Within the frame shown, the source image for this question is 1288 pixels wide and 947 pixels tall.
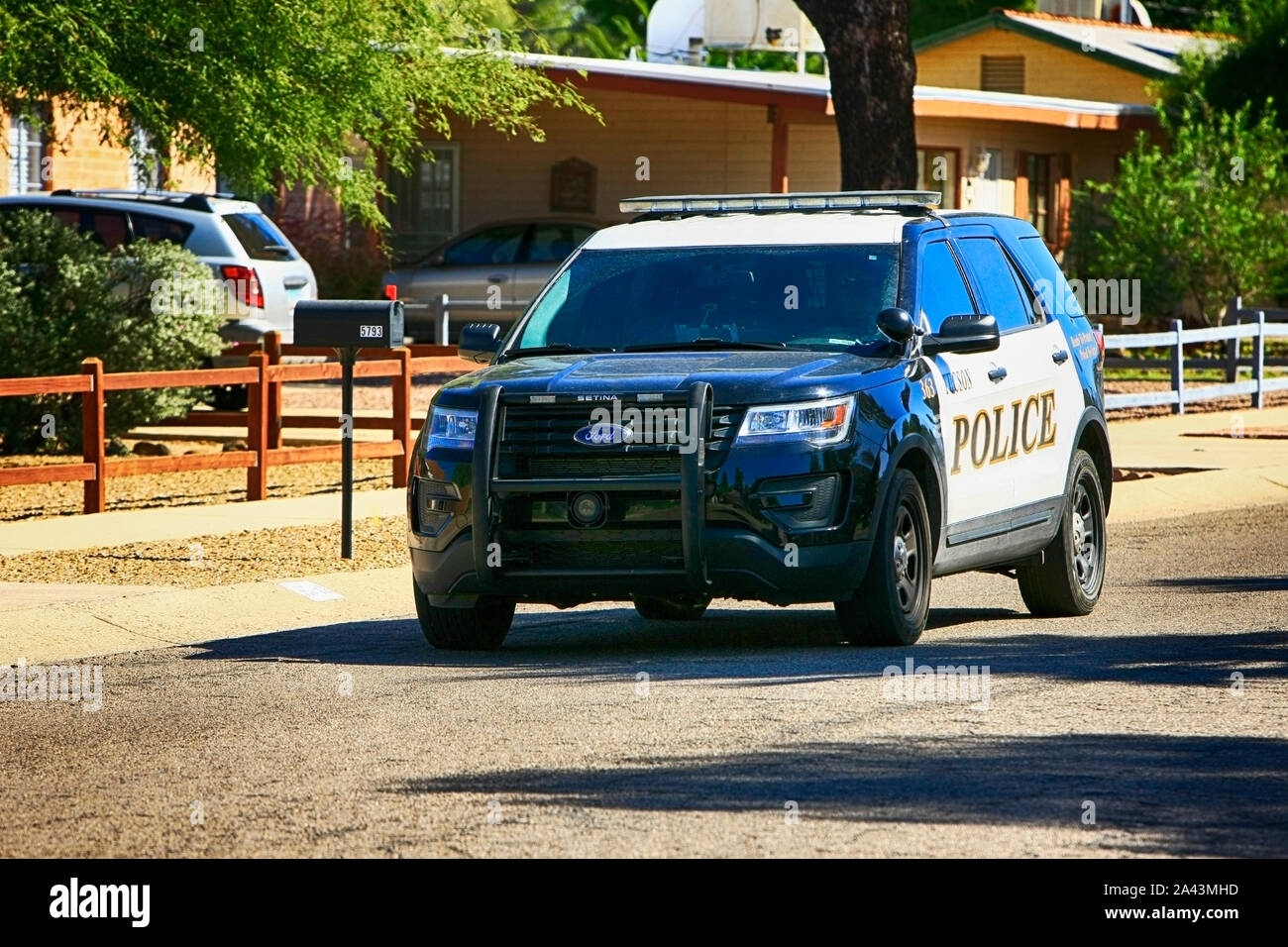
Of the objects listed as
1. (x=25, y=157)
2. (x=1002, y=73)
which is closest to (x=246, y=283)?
(x=25, y=157)

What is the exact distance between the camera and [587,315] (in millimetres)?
10523

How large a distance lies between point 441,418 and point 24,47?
748 cm

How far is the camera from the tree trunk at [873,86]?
776 inches

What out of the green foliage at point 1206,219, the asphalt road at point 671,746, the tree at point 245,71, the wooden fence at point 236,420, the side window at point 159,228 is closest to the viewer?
the asphalt road at point 671,746

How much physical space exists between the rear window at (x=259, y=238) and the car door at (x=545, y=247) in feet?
25.6

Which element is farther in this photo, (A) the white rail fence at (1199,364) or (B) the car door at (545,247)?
(B) the car door at (545,247)

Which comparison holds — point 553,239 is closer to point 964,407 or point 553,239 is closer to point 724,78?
point 724,78

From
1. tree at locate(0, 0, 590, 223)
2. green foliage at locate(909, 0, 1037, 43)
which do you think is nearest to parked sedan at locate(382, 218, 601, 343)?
tree at locate(0, 0, 590, 223)

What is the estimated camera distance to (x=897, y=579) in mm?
9688

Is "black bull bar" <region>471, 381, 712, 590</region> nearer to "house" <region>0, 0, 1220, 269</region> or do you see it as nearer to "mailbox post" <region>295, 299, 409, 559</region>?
"mailbox post" <region>295, 299, 409, 559</region>

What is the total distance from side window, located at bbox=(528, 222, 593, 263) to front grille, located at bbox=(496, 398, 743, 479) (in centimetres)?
2234

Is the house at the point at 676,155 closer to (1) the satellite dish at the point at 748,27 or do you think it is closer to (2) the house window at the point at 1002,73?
(1) the satellite dish at the point at 748,27

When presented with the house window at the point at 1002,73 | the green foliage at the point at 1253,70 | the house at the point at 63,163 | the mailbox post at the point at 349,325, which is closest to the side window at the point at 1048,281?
the mailbox post at the point at 349,325

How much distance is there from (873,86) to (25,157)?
1582cm
